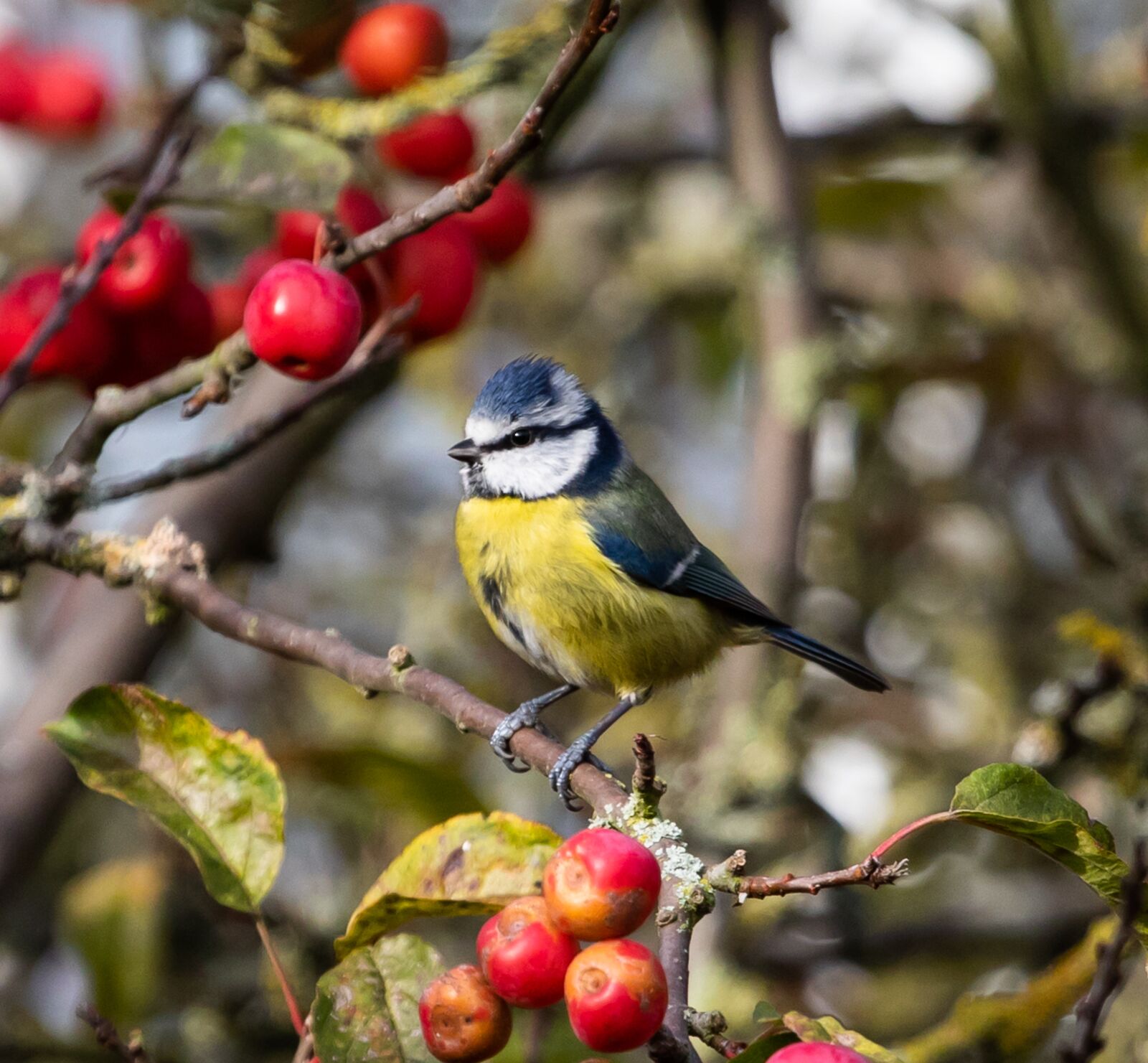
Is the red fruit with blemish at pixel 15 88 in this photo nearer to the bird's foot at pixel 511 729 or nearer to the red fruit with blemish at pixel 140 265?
the red fruit with blemish at pixel 140 265

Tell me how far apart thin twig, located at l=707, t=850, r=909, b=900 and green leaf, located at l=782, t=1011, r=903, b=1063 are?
9 centimetres

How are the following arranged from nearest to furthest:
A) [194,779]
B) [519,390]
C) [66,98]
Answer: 1. [194,779]
2. [519,390]
3. [66,98]

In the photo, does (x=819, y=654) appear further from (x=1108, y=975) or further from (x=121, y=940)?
(x=1108, y=975)

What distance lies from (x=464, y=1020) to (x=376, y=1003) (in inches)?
5.0

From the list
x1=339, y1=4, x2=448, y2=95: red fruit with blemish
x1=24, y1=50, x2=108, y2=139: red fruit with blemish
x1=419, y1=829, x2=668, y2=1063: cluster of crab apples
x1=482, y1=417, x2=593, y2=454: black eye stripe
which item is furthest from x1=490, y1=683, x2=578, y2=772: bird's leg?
x1=24, y1=50, x2=108, y2=139: red fruit with blemish

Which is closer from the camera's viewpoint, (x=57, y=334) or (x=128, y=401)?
(x=128, y=401)

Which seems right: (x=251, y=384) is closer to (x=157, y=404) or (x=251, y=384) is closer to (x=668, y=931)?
(x=157, y=404)

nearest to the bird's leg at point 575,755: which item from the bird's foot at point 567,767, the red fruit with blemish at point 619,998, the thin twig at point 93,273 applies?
the bird's foot at point 567,767

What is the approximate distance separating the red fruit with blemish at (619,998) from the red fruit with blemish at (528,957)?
66 millimetres

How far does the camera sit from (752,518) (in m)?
2.35

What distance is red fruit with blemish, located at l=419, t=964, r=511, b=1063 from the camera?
3.23 ft

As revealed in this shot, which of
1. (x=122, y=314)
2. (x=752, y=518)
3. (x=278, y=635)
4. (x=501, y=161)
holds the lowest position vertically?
(x=752, y=518)

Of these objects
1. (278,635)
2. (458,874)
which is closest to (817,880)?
(458,874)

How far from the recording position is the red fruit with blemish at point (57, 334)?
159 centimetres
